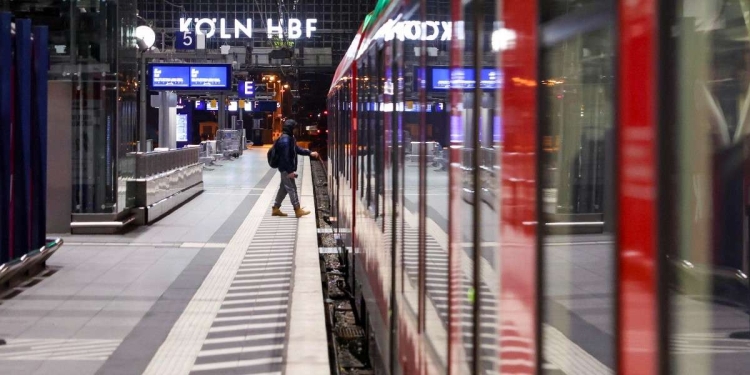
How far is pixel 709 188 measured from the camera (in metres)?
1.57

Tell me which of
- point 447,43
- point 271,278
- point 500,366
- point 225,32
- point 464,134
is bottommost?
point 271,278

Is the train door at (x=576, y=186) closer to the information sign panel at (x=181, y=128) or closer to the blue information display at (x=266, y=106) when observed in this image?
the information sign panel at (x=181, y=128)

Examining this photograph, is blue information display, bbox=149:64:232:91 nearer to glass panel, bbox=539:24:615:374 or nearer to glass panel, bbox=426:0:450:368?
glass panel, bbox=426:0:450:368

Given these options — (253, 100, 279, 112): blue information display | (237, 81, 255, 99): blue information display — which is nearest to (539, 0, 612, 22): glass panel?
(237, 81, 255, 99): blue information display

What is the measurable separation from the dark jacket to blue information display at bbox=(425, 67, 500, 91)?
15.5 metres

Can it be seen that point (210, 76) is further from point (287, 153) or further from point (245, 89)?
point (245, 89)

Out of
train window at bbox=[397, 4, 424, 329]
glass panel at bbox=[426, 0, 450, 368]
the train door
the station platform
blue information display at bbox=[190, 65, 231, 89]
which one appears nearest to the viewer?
the train door

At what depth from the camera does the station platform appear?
773cm

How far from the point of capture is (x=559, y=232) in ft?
7.34

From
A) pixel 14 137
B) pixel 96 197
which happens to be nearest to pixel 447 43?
pixel 14 137

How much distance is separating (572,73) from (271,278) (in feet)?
33.2

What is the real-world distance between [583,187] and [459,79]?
125cm

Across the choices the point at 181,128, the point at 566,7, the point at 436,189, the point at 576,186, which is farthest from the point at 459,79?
the point at 181,128

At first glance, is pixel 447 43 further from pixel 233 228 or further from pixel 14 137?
pixel 233 228
